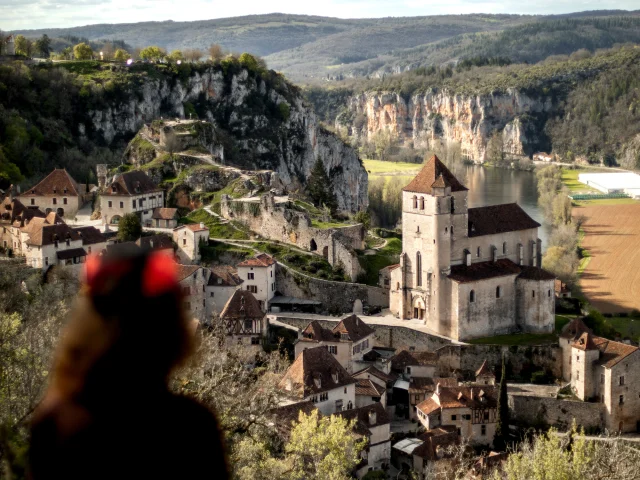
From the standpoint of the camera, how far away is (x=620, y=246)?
7644 centimetres

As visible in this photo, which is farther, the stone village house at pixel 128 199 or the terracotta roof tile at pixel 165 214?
the stone village house at pixel 128 199

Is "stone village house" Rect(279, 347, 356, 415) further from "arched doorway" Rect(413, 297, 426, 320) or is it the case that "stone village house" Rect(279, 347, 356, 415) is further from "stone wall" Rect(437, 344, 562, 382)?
"arched doorway" Rect(413, 297, 426, 320)

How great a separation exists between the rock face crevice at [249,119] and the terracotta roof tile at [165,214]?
912 inches

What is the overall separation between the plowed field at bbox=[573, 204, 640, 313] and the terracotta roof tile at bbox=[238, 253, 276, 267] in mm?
19857

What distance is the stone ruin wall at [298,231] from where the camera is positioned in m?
43.4

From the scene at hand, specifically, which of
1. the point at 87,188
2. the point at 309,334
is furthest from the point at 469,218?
the point at 87,188

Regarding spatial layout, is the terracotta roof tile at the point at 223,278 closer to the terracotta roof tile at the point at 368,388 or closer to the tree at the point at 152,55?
the terracotta roof tile at the point at 368,388

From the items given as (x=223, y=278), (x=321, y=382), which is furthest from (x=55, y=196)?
(x=321, y=382)

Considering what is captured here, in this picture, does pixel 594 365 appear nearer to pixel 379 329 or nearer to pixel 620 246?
pixel 379 329

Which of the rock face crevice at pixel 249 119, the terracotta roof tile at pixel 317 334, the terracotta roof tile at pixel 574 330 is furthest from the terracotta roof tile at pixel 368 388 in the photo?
the rock face crevice at pixel 249 119

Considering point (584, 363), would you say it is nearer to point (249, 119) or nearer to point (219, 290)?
point (219, 290)

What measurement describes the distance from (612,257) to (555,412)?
1507 inches

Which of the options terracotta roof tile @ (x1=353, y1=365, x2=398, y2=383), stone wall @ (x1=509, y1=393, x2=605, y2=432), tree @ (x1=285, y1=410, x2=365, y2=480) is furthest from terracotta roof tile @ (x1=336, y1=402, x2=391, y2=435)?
stone wall @ (x1=509, y1=393, x2=605, y2=432)

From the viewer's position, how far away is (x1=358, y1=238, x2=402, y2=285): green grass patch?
142 ft
